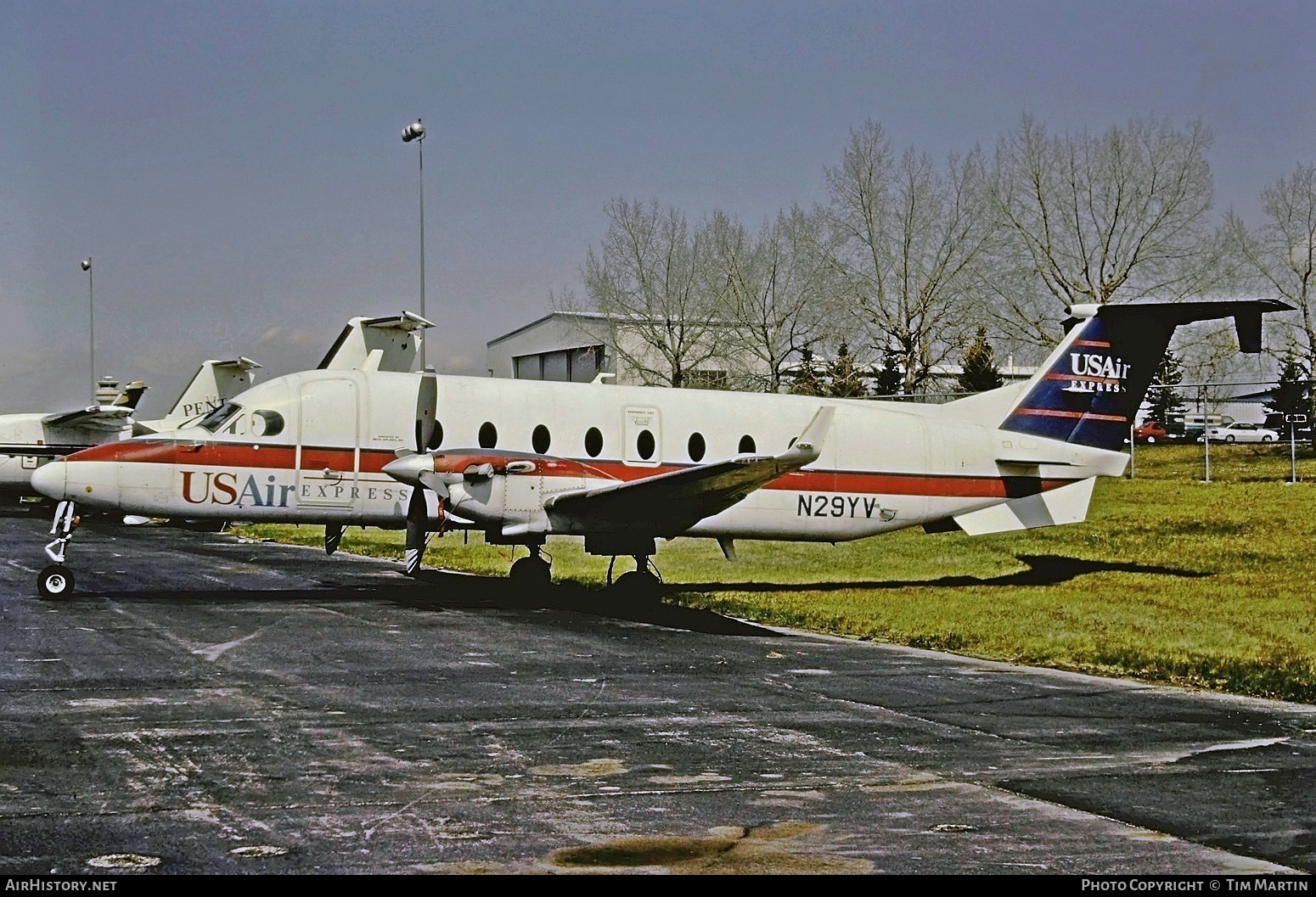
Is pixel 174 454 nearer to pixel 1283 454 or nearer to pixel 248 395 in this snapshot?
pixel 248 395

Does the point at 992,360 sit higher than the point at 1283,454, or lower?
higher

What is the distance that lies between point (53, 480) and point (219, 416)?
2513mm

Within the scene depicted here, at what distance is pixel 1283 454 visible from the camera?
128ft

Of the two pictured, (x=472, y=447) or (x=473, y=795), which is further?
(x=472, y=447)

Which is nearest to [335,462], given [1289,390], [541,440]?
[541,440]

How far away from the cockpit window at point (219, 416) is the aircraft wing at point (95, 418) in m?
25.6

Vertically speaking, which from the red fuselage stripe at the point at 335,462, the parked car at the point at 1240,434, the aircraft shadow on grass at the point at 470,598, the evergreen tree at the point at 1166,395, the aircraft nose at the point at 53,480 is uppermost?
the evergreen tree at the point at 1166,395

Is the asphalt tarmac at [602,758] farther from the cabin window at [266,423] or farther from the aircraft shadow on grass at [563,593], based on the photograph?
the cabin window at [266,423]

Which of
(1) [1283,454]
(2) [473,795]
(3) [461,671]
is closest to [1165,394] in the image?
(1) [1283,454]

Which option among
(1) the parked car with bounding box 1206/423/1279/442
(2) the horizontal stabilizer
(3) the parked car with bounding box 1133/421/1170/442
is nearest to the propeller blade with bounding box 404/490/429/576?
(2) the horizontal stabilizer

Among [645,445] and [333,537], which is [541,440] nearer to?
[645,445]

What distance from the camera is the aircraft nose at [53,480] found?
17922 mm

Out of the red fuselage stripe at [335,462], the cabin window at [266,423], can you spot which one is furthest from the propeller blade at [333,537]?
the cabin window at [266,423]

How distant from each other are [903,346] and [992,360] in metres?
5.00
